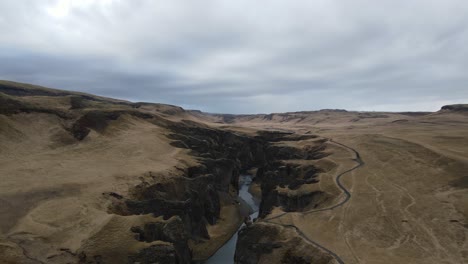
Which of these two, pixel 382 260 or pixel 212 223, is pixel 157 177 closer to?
pixel 212 223

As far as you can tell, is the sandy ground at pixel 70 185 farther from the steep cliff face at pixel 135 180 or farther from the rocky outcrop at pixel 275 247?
the rocky outcrop at pixel 275 247

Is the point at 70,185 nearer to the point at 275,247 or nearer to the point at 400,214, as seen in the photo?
the point at 275,247

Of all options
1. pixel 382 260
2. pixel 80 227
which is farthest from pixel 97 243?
pixel 382 260

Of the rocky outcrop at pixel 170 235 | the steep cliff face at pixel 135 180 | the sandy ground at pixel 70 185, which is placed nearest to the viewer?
the sandy ground at pixel 70 185

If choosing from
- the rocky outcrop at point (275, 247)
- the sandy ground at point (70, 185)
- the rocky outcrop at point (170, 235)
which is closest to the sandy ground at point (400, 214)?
the rocky outcrop at point (275, 247)

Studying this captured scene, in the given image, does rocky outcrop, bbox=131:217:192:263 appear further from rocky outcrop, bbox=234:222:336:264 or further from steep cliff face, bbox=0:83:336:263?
rocky outcrop, bbox=234:222:336:264

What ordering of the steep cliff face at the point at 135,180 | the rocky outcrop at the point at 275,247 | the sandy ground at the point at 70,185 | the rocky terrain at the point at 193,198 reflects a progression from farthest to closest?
the rocky outcrop at the point at 275,247 < the steep cliff face at the point at 135,180 < the rocky terrain at the point at 193,198 < the sandy ground at the point at 70,185

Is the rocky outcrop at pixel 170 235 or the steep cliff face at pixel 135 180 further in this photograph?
the rocky outcrop at pixel 170 235
